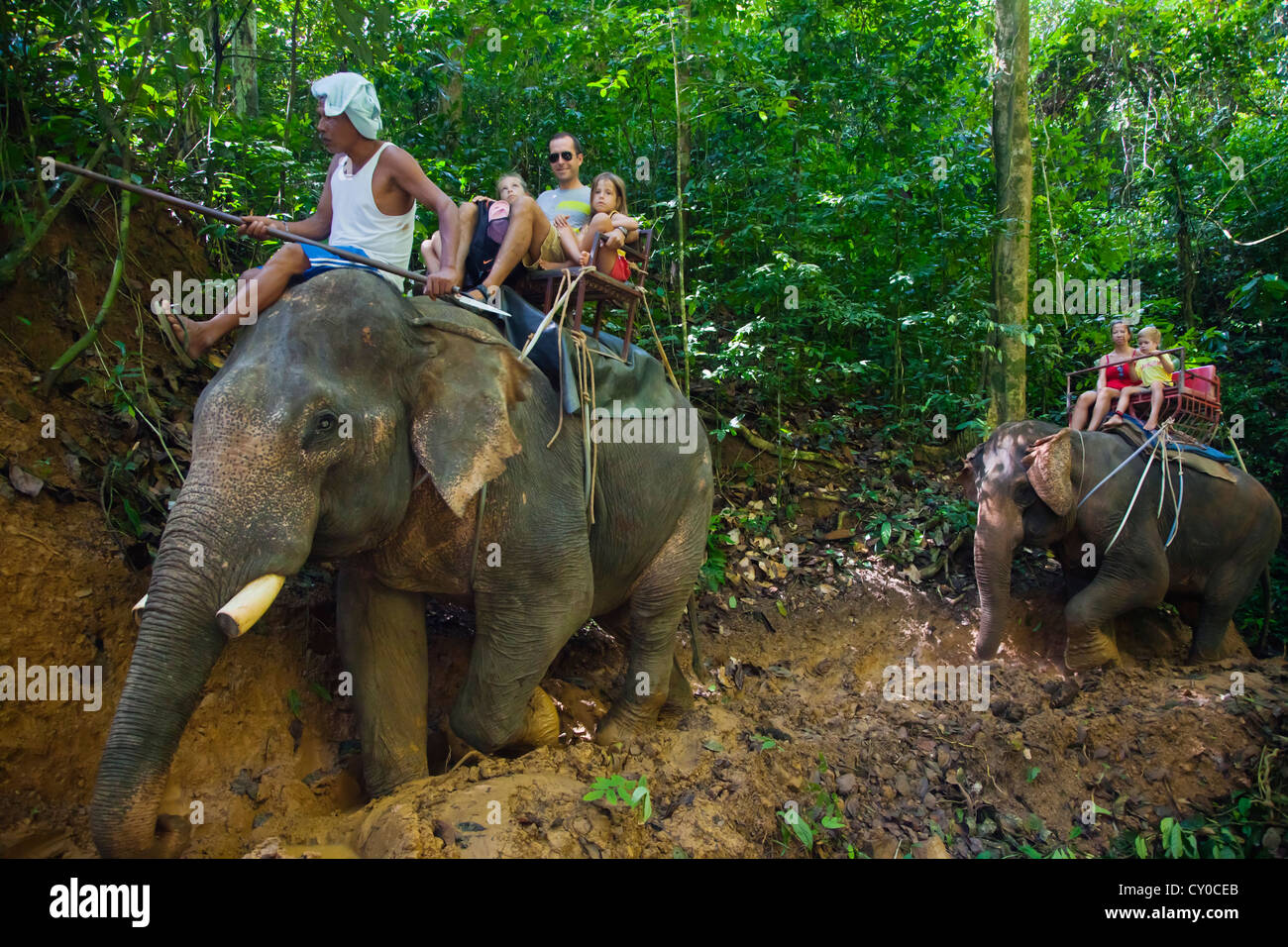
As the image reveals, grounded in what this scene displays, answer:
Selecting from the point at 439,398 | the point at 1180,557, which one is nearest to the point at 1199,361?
the point at 1180,557

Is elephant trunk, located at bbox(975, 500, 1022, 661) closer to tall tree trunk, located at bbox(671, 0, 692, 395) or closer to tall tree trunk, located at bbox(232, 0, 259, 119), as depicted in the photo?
tall tree trunk, located at bbox(671, 0, 692, 395)

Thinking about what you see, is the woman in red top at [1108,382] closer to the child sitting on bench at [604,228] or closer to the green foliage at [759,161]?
the green foliage at [759,161]

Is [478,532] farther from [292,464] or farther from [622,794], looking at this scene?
[622,794]

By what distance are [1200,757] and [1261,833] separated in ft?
1.85

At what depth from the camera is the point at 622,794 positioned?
3889 mm

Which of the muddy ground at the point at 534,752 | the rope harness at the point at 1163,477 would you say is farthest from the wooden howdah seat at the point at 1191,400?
the muddy ground at the point at 534,752

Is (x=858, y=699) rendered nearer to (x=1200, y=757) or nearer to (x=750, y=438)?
(x=1200, y=757)

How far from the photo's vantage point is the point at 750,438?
855 centimetres

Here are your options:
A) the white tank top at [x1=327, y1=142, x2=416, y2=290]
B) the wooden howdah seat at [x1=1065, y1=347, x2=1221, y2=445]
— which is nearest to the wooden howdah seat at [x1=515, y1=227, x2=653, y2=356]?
the white tank top at [x1=327, y1=142, x2=416, y2=290]

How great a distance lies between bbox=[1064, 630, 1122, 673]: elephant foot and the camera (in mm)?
7074

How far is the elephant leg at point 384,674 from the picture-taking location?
4188mm

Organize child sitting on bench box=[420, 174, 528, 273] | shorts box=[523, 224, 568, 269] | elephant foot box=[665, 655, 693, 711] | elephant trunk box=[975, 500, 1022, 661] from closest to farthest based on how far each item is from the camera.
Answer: child sitting on bench box=[420, 174, 528, 273] → shorts box=[523, 224, 568, 269] → elephant foot box=[665, 655, 693, 711] → elephant trunk box=[975, 500, 1022, 661]

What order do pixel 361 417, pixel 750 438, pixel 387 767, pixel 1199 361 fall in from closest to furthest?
pixel 361 417 → pixel 387 767 → pixel 750 438 → pixel 1199 361

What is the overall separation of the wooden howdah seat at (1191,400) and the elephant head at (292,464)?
229 inches
